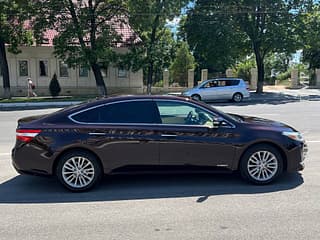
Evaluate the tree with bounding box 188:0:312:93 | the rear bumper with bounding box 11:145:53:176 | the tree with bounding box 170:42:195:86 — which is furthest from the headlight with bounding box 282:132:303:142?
the tree with bounding box 170:42:195:86

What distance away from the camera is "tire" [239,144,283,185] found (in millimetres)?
5793

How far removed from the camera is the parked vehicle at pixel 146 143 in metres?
5.60

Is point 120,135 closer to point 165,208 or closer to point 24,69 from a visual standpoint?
point 165,208

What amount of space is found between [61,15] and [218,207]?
24566mm

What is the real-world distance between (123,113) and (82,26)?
21.7 m

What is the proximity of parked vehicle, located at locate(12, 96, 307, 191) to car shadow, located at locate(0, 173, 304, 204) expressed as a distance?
0.73 ft

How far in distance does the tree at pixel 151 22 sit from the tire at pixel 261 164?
853 inches

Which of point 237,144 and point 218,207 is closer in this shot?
point 218,207

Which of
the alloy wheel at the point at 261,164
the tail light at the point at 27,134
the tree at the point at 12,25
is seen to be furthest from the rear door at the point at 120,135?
the tree at the point at 12,25

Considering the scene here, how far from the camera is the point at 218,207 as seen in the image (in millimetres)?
4902

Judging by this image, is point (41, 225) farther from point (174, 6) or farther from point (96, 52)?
point (174, 6)

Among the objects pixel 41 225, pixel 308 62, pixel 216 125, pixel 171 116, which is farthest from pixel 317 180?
pixel 308 62

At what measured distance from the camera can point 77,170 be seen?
221 inches

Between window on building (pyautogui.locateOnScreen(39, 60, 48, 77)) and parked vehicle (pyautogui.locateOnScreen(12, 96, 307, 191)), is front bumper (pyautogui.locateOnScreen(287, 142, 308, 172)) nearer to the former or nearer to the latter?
parked vehicle (pyautogui.locateOnScreen(12, 96, 307, 191))
